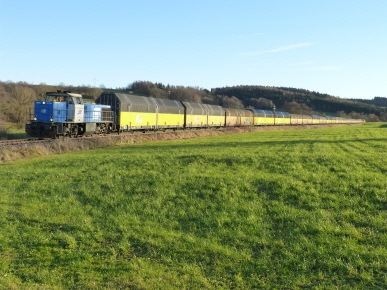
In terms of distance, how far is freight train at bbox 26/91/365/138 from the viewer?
968 inches

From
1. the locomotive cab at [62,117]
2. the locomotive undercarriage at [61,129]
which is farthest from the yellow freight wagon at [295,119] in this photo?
the locomotive cab at [62,117]

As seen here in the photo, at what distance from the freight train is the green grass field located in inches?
470

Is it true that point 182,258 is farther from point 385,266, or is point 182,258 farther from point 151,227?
point 385,266

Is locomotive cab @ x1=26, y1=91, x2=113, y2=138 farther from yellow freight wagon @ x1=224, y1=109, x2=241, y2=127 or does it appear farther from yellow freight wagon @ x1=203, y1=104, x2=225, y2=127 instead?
yellow freight wagon @ x1=224, y1=109, x2=241, y2=127

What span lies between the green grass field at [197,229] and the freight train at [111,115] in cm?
1193

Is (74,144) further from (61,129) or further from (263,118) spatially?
(263,118)

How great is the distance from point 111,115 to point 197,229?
25.1 meters

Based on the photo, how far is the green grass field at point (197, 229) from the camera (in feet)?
19.8

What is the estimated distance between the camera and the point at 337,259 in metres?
6.44

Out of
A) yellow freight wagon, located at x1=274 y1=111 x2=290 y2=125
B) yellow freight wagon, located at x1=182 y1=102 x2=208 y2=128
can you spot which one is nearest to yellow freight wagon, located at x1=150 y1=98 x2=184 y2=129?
yellow freight wagon, located at x1=182 y1=102 x2=208 y2=128

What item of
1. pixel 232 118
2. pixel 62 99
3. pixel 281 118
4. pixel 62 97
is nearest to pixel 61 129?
pixel 62 99

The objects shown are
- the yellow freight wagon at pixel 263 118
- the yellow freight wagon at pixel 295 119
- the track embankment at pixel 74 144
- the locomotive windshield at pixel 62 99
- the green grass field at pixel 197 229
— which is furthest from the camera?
the yellow freight wagon at pixel 295 119

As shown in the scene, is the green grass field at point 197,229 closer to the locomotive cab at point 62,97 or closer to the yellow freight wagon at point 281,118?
the locomotive cab at point 62,97

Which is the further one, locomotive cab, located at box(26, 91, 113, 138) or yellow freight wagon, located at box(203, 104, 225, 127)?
yellow freight wagon, located at box(203, 104, 225, 127)
